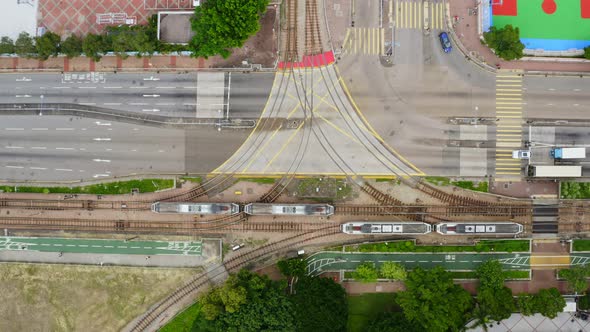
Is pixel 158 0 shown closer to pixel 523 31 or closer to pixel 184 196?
pixel 184 196

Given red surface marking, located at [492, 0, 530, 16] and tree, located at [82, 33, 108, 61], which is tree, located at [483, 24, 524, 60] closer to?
red surface marking, located at [492, 0, 530, 16]

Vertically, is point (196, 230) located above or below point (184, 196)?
below

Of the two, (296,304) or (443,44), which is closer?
Answer: (296,304)

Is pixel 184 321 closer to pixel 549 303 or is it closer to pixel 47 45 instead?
pixel 47 45

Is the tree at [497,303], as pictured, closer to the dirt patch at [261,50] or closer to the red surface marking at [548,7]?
the red surface marking at [548,7]

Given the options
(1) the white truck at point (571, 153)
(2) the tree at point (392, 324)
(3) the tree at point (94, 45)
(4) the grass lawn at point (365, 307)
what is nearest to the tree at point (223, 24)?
(3) the tree at point (94, 45)

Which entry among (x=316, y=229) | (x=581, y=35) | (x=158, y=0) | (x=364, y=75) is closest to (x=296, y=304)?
(x=316, y=229)
